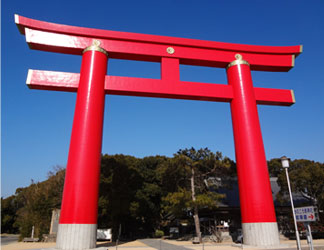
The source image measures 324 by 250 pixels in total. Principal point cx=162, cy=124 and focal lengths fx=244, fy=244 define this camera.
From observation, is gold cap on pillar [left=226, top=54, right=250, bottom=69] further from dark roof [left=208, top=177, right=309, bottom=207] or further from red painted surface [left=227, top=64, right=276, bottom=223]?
dark roof [left=208, top=177, right=309, bottom=207]

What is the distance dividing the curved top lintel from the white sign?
25.9ft

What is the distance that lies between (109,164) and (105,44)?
1002 cm

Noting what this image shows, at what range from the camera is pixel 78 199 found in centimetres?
830

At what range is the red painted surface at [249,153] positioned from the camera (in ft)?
30.7

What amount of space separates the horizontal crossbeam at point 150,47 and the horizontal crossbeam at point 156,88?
1.34 meters

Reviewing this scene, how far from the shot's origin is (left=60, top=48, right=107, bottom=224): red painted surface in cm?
830

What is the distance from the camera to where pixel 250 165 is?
9.81 meters

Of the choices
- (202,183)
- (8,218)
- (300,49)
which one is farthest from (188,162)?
(8,218)

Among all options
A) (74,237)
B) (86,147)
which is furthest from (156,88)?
(74,237)

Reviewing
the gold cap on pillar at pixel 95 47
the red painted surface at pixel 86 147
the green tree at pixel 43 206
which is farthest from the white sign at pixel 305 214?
the green tree at pixel 43 206

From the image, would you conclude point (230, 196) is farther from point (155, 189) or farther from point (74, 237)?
point (74, 237)

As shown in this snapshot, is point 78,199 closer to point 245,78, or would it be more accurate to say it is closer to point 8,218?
point 245,78

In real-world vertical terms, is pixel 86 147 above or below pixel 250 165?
above

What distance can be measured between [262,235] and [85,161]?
6.99 metres
